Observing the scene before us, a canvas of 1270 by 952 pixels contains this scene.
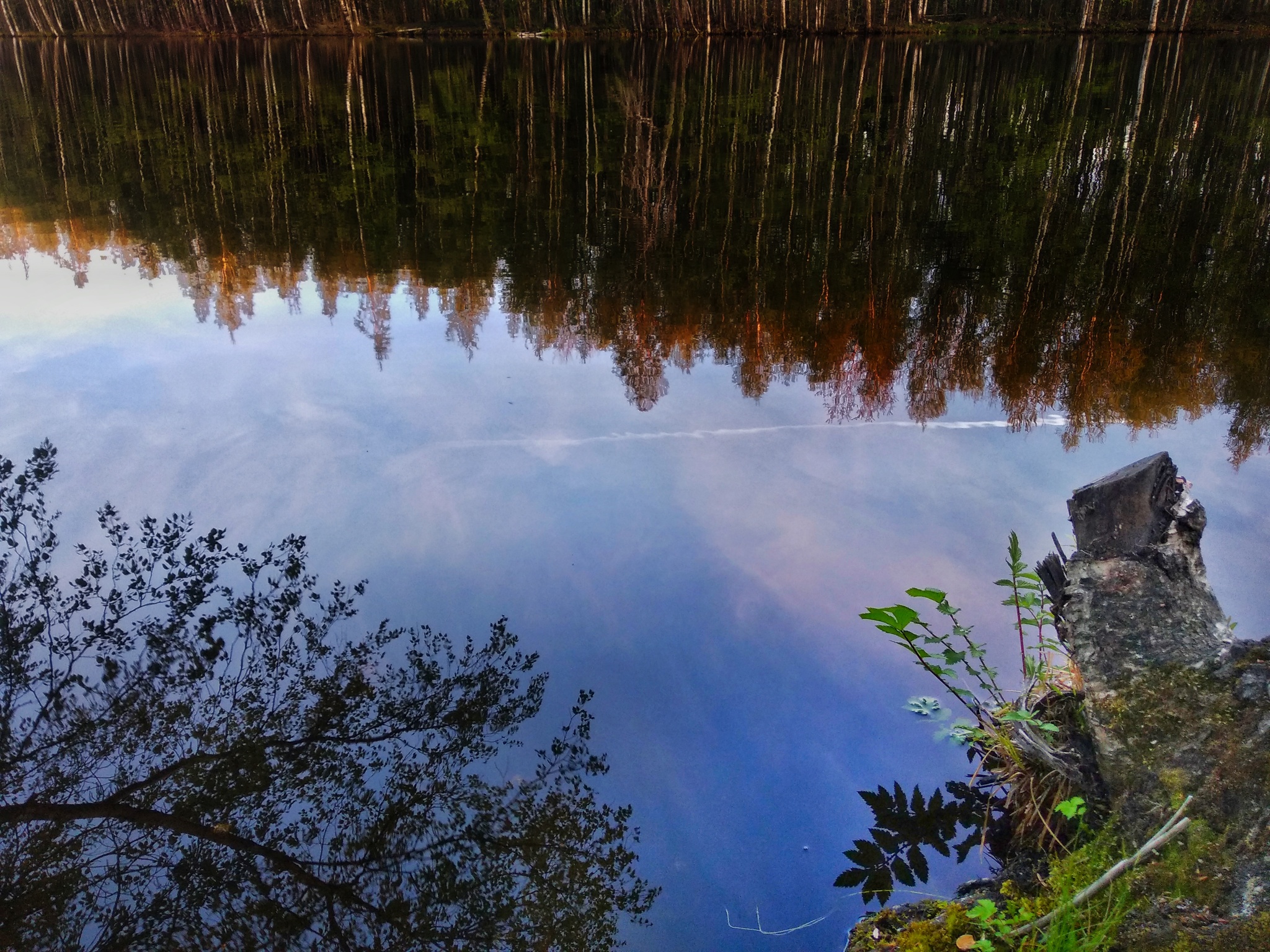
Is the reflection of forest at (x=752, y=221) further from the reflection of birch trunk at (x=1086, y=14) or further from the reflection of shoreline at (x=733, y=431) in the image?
the reflection of birch trunk at (x=1086, y=14)

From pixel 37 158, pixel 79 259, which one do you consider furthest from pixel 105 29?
pixel 79 259

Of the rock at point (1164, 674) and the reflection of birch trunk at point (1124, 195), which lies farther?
the reflection of birch trunk at point (1124, 195)

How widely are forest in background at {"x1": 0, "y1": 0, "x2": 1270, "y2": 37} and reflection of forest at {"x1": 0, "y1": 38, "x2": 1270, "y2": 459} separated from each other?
24.8 meters

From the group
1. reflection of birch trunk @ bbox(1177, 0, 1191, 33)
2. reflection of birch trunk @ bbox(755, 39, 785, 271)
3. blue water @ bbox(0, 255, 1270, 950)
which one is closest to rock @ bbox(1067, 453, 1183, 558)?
blue water @ bbox(0, 255, 1270, 950)

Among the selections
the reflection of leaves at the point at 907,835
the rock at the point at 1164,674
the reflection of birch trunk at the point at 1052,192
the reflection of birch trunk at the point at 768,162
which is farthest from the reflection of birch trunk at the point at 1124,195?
the reflection of leaves at the point at 907,835

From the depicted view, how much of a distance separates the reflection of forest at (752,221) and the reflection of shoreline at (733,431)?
21cm

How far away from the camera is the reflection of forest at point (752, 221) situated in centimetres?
780

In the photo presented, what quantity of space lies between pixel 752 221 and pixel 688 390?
210 inches

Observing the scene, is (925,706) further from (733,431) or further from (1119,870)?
(733,431)

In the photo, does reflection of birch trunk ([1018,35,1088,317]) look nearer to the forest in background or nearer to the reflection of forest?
the reflection of forest

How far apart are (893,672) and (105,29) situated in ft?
200

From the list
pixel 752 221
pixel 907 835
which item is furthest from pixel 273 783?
pixel 752 221

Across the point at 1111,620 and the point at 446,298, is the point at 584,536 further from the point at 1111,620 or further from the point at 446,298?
the point at 446,298

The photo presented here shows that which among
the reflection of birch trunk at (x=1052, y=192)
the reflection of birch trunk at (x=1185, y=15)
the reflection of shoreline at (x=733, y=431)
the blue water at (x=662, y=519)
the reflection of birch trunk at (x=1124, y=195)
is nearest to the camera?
the blue water at (x=662, y=519)
